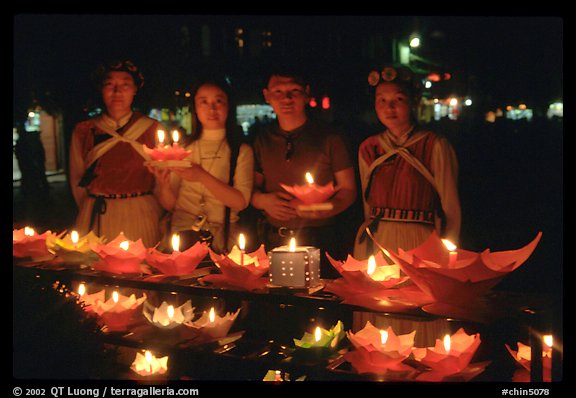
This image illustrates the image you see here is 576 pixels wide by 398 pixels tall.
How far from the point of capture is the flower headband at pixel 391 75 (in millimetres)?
3527

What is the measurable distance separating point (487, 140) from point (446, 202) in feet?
1.68

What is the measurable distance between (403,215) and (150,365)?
1612mm

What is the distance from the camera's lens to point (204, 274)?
296cm

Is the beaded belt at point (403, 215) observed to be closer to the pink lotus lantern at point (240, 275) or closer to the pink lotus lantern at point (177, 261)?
the pink lotus lantern at point (240, 275)

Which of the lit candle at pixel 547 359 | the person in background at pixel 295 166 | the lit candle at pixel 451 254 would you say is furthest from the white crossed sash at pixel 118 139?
the lit candle at pixel 547 359

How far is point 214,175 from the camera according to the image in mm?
3953

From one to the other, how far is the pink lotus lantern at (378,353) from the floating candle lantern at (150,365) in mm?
866

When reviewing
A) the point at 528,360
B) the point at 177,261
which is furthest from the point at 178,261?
the point at 528,360

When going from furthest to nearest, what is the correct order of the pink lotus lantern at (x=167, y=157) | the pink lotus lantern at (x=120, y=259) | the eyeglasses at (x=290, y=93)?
the eyeglasses at (x=290, y=93) → the pink lotus lantern at (x=167, y=157) → the pink lotus lantern at (x=120, y=259)

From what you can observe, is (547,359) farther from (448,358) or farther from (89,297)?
(89,297)

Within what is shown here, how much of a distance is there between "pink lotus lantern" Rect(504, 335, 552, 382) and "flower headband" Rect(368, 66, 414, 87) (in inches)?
61.7

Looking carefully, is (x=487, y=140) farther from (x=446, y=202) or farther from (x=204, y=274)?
(x=204, y=274)

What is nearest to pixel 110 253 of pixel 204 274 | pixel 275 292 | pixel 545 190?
pixel 204 274

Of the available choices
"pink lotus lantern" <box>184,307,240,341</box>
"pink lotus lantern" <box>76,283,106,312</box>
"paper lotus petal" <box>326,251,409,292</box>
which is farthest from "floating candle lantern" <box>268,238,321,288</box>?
"pink lotus lantern" <box>76,283,106,312</box>
